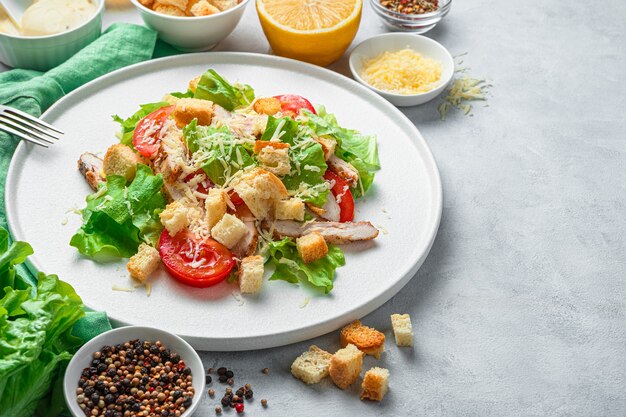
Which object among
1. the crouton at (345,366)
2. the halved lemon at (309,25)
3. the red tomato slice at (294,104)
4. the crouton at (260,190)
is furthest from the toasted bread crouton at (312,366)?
the halved lemon at (309,25)

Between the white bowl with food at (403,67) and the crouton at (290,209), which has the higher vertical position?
the crouton at (290,209)

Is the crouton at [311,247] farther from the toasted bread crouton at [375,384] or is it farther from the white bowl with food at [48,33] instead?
the white bowl with food at [48,33]

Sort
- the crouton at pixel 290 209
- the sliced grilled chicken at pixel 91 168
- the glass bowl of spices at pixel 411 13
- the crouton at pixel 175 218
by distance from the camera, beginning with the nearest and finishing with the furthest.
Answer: the crouton at pixel 175 218 < the crouton at pixel 290 209 < the sliced grilled chicken at pixel 91 168 < the glass bowl of spices at pixel 411 13

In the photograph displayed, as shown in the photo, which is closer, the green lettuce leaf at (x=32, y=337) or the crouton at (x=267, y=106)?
the green lettuce leaf at (x=32, y=337)

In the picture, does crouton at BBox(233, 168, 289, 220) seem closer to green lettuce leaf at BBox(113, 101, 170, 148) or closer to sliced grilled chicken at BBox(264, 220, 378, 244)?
sliced grilled chicken at BBox(264, 220, 378, 244)

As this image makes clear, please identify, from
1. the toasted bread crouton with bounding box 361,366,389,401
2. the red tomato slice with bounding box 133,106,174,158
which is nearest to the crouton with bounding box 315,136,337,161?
the red tomato slice with bounding box 133,106,174,158

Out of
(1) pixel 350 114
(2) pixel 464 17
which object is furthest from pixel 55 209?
(2) pixel 464 17

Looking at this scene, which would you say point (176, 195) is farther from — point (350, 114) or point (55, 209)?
point (350, 114)
